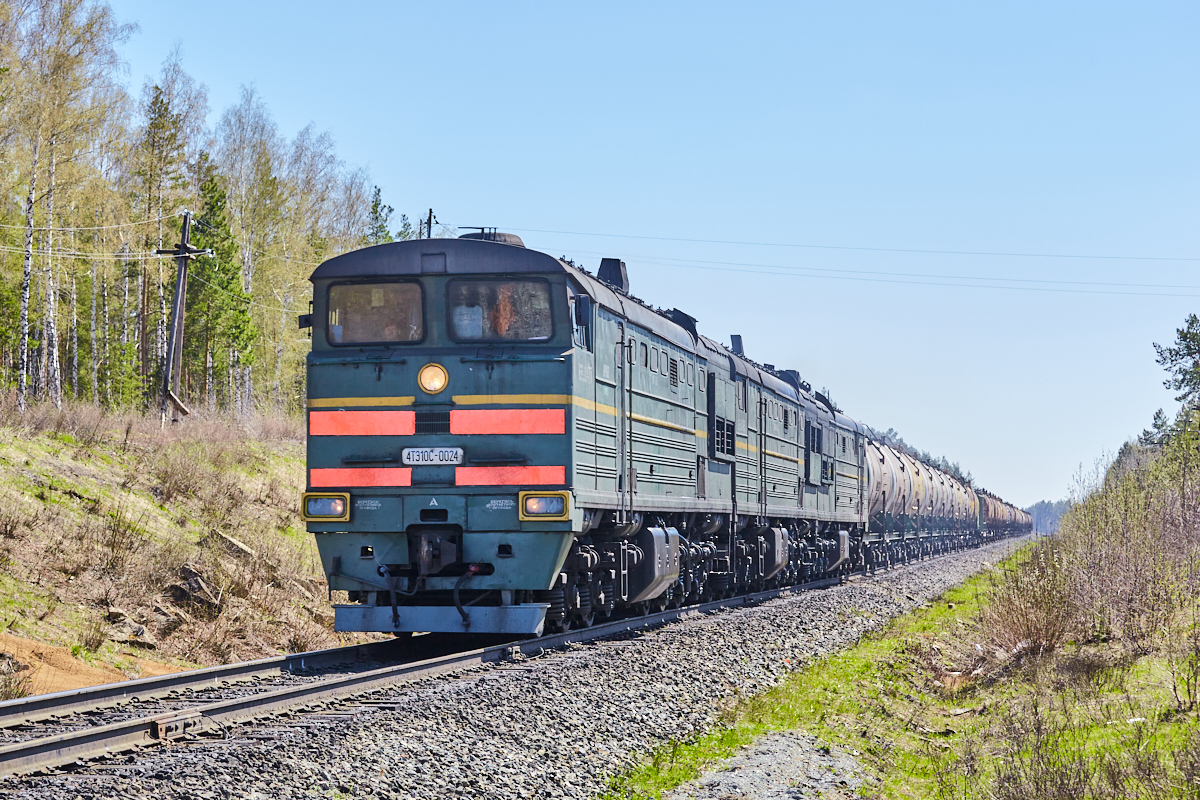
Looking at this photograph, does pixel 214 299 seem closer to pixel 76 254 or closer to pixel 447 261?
pixel 76 254

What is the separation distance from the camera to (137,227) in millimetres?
39844

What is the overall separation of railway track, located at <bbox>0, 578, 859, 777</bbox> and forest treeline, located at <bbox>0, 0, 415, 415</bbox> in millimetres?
22029

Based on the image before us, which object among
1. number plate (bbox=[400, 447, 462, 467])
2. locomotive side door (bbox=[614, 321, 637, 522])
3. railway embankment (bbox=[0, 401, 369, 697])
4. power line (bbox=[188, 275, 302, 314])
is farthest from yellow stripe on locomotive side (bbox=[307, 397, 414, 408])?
power line (bbox=[188, 275, 302, 314])

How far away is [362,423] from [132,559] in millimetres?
4320

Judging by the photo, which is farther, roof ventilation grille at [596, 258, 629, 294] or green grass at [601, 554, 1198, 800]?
roof ventilation grille at [596, 258, 629, 294]

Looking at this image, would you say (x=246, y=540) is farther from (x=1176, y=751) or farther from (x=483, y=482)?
(x=1176, y=751)

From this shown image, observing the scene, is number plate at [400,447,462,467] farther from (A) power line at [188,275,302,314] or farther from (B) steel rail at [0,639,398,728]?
(A) power line at [188,275,302,314]

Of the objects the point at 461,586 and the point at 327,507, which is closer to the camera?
the point at 461,586

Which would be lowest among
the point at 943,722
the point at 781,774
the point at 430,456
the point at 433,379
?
the point at 943,722

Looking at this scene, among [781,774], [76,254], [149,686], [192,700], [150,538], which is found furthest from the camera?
[76,254]

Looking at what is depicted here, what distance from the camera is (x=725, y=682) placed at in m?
Result: 10.6

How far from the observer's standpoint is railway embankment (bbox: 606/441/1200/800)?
281 inches

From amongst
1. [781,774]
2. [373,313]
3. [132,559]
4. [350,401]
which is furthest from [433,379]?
[781,774]

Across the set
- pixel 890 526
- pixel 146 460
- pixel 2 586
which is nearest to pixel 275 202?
pixel 890 526
